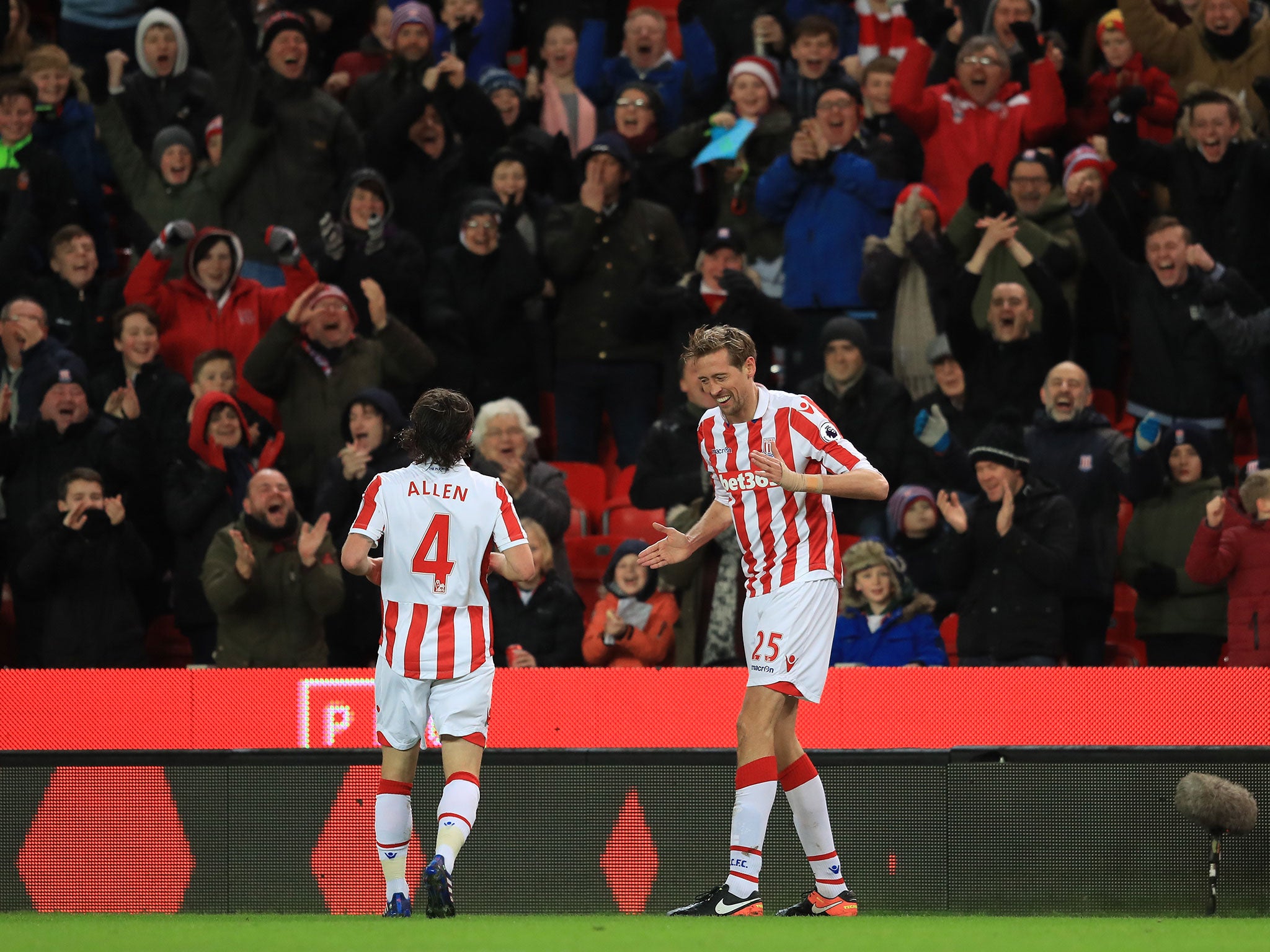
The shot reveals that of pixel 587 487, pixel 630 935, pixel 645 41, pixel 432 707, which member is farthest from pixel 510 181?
pixel 630 935

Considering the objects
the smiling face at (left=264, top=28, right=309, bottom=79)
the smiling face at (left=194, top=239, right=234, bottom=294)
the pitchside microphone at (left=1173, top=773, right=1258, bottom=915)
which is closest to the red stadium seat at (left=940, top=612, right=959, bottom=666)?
the pitchside microphone at (left=1173, top=773, right=1258, bottom=915)

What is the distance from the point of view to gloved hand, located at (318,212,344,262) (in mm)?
12203

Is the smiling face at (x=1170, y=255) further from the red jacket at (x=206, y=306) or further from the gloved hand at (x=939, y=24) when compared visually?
the red jacket at (x=206, y=306)

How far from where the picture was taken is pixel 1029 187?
1203 centimetres

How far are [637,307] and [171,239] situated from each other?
3.15m

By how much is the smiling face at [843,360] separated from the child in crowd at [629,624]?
1.79 meters

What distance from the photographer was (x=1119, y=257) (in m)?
11.5

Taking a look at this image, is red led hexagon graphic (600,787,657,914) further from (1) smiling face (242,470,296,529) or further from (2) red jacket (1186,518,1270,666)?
(2) red jacket (1186,518,1270,666)

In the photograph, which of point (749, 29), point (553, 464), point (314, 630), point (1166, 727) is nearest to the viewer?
point (1166, 727)

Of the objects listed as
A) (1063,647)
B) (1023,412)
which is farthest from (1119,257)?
(1063,647)

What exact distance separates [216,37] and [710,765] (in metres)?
7.88

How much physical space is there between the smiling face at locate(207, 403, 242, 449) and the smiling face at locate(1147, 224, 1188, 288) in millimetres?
5739

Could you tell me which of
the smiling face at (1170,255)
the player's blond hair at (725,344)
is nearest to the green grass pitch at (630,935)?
the player's blond hair at (725,344)

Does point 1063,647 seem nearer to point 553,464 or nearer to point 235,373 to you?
point 553,464
